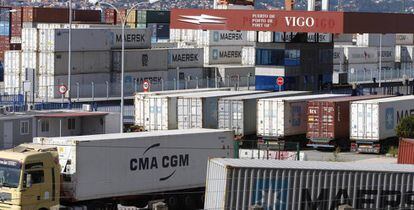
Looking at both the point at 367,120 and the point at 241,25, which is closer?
the point at 367,120

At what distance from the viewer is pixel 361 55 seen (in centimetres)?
10900

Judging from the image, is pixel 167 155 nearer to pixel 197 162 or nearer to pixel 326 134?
pixel 197 162

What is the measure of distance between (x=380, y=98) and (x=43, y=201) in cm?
3057

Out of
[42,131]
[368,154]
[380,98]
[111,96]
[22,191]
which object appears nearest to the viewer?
[22,191]

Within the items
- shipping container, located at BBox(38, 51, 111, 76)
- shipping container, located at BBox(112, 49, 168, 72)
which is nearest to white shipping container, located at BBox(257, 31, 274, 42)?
shipping container, located at BBox(112, 49, 168, 72)

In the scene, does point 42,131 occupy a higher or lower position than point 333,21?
lower

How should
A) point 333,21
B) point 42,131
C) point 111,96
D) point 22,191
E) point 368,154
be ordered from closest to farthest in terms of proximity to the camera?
point 22,191, point 42,131, point 368,154, point 333,21, point 111,96

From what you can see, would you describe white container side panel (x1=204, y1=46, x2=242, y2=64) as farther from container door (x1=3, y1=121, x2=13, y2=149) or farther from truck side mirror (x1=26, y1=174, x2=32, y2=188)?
truck side mirror (x1=26, y1=174, x2=32, y2=188)

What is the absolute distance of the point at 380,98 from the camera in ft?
198

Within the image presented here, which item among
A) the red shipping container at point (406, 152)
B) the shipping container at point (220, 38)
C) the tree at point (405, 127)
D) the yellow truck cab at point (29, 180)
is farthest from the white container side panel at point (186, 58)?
the yellow truck cab at point (29, 180)

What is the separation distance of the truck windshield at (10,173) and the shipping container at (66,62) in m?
41.3

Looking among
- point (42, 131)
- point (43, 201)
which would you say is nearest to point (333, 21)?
point (42, 131)

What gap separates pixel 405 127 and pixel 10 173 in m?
26.7

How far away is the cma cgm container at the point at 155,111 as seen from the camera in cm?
5688
